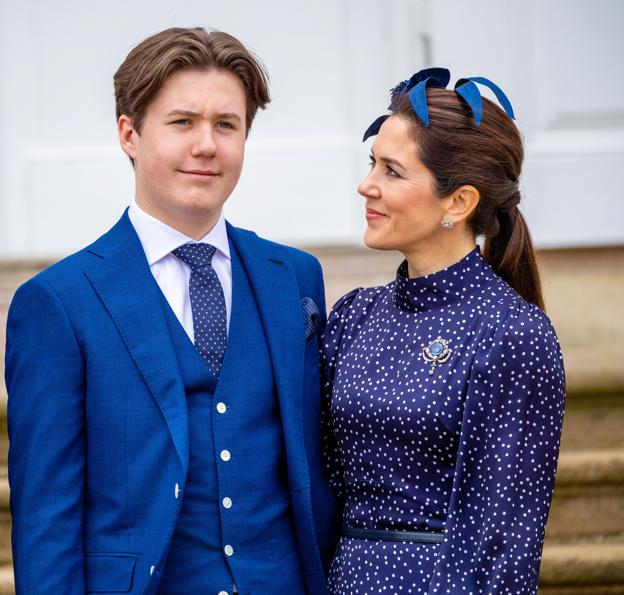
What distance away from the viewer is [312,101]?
4.01 metres

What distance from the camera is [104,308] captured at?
2.29 metres

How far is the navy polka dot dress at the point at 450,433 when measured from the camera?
2207mm

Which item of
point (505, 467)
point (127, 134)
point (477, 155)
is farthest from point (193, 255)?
point (505, 467)

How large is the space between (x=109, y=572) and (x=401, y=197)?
93cm

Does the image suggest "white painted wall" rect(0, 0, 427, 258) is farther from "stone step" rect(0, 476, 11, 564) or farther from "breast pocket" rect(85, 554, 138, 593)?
"breast pocket" rect(85, 554, 138, 593)

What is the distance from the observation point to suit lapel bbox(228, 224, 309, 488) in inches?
93.4

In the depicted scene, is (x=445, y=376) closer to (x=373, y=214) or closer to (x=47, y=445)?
(x=373, y=214)

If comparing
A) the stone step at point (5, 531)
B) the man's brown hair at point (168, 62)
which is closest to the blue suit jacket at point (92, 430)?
the man's brown hair at point (168, 62)

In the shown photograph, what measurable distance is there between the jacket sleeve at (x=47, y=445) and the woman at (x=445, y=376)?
21.9 inches

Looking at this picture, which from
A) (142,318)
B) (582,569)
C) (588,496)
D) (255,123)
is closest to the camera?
(142,318)

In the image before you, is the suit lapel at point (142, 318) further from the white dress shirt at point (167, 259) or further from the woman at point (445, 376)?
the woman at point (445, 376)

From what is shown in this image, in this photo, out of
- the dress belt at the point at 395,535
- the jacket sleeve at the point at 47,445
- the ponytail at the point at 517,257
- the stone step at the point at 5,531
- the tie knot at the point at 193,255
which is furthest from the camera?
the stone step at the point at 5,531

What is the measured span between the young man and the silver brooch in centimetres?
27

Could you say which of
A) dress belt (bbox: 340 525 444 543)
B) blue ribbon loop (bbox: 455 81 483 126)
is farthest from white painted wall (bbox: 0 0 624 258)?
dress belt (bbox: 340 525 444 543)
